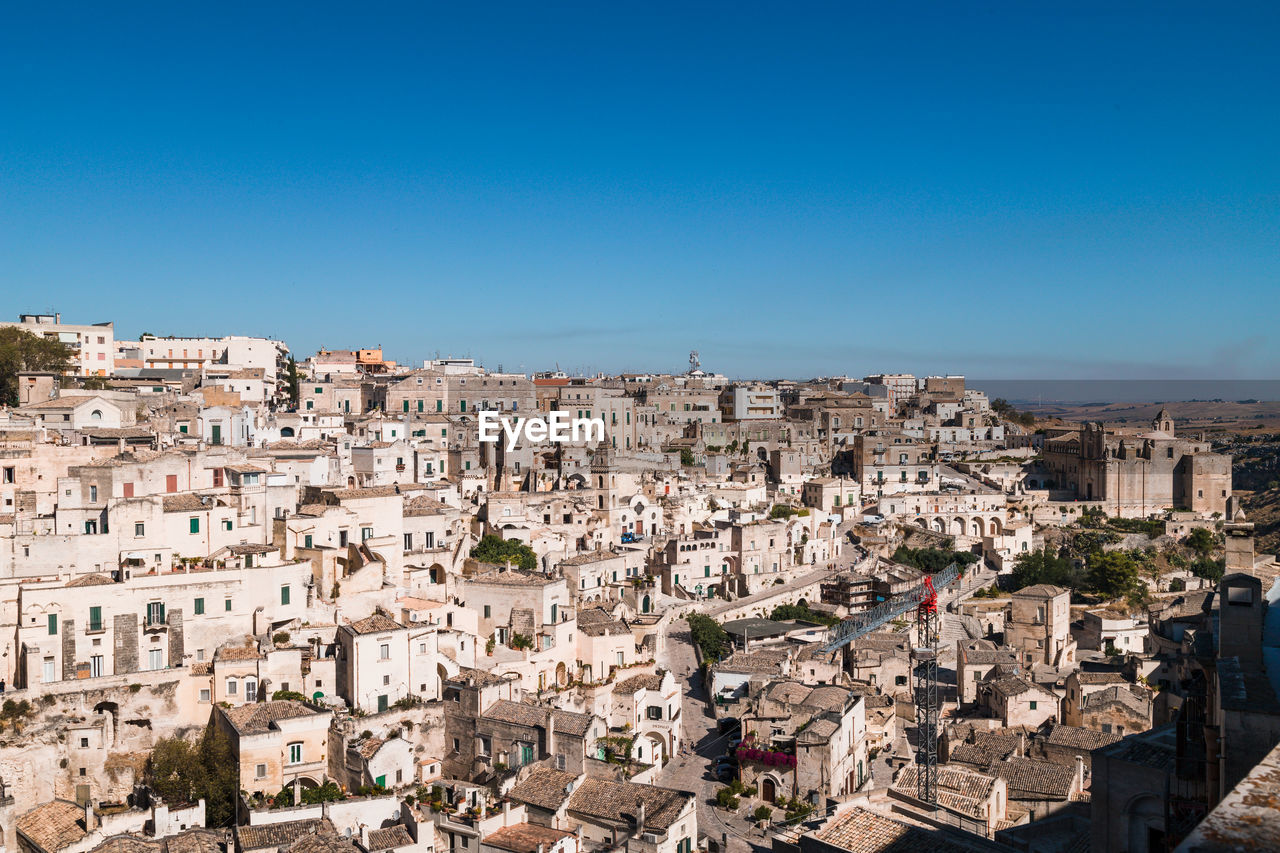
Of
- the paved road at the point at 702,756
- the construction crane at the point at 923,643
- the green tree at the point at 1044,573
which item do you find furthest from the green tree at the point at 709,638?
the green tree at the point at 1044,573

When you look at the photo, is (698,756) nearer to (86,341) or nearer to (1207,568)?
(1207,568)

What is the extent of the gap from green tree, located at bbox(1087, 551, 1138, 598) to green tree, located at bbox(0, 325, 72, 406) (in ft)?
130

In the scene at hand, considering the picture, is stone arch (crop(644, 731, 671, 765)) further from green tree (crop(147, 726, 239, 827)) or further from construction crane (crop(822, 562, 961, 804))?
green tree (crop(147, 726, 239, 827))

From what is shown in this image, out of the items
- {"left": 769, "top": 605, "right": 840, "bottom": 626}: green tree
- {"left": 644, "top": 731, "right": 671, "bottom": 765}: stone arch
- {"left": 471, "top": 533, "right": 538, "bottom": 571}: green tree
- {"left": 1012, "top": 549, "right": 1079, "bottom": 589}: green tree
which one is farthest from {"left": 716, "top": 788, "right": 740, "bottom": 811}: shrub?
{"left": 1012, "top": 549, "right": 1079, "bottom": 589}: green tree

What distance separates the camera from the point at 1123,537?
45.4m

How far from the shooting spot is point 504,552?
31.0 m

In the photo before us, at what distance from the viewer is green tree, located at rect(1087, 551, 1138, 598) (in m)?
39.7

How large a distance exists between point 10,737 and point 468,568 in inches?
478

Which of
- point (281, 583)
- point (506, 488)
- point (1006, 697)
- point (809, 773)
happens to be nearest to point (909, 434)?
point (506, 488)

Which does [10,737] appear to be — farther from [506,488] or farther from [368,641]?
[506,488]

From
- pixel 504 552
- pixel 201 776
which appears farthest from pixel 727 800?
pixel 504 552

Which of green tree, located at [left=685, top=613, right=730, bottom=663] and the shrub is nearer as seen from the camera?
the shrub

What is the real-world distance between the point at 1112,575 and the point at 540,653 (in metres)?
24.7

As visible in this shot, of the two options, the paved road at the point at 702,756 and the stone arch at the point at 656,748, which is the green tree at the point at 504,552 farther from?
the stone arch at the point at 656,748
